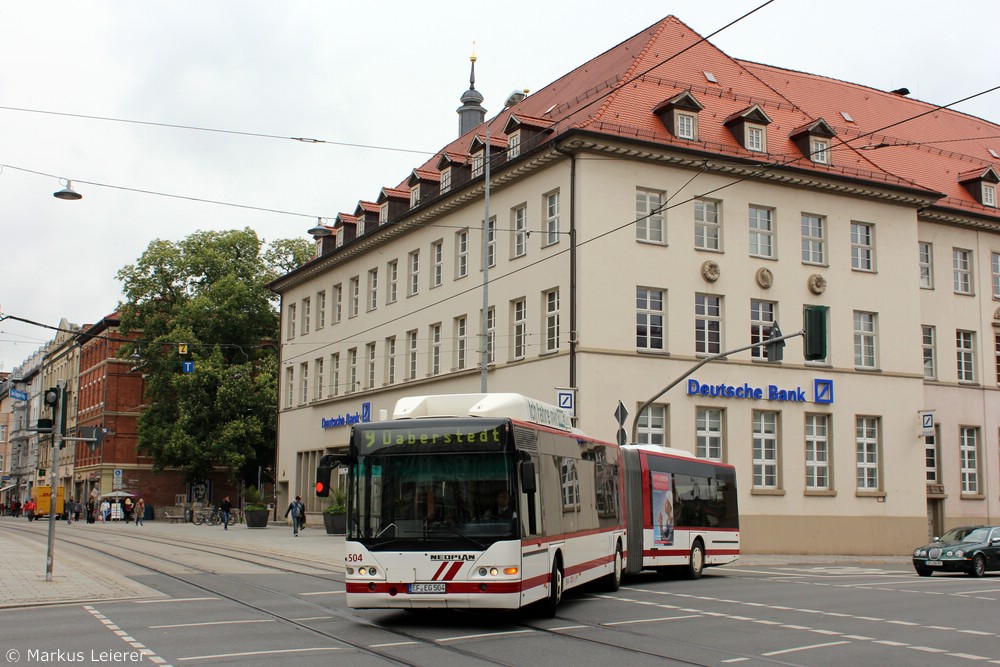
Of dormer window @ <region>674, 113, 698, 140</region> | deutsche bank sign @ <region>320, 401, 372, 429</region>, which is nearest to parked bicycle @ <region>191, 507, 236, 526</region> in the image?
deutsche bank sign @ <region>320, 401, 372, 429</region>

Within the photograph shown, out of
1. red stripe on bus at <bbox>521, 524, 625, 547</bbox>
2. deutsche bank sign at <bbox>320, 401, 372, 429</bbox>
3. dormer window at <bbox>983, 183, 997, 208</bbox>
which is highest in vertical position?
dormer window at <bbox>983, 183, 997, 208</bbox>

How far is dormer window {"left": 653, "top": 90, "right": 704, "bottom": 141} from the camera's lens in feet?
115

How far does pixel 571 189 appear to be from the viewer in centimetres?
3366

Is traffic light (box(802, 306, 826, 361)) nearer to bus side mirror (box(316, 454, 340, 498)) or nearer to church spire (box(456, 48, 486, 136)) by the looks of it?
bus side mirror (box(316, 454, 340, 498))

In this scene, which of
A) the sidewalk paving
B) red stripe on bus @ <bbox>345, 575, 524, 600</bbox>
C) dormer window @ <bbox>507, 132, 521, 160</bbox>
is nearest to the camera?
red stripe on bus @ <bbox>345, 575, 524, 600</bbox>

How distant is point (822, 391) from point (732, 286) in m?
4.77

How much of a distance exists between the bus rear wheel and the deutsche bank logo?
43.3ft

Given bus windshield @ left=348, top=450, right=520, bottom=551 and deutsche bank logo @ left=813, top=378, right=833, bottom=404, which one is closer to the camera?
bus windshield @ left=348, top=450, right=520, bottom=551

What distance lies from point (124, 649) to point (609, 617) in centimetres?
677

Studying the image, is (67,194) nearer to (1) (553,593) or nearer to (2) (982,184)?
(1) (553,593)

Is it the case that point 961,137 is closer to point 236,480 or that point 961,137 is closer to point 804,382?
point 804,382

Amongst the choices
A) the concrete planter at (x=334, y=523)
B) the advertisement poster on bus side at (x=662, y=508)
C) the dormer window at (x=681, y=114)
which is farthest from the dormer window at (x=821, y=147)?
the concrete planter at (x=334, y=523)

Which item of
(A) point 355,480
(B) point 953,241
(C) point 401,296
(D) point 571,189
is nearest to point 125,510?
(C) point 401,296

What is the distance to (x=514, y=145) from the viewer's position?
36875 mm
